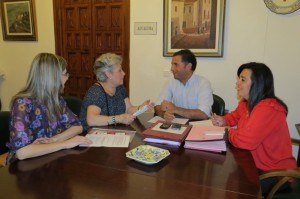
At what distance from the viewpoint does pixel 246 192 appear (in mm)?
1067

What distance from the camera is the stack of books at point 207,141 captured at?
1499mm

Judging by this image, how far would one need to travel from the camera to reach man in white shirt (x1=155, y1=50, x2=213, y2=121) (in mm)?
2375

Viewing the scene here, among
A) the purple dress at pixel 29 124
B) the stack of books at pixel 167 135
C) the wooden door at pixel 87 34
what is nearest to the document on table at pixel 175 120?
the stack of books at pixel 167 135

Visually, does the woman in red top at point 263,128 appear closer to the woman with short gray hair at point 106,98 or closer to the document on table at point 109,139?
the document on table at point 109,139

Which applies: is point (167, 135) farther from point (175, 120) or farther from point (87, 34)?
point (87, 34)

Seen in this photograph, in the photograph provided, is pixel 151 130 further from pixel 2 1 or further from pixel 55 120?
pixel 2 1

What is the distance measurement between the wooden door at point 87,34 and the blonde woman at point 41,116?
6.72 ft

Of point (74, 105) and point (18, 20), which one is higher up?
point (18, 20)

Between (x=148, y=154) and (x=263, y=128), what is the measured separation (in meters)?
0.72

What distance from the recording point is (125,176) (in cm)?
118

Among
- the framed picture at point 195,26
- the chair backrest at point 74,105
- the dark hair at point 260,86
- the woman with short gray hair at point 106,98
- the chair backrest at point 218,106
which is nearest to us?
the dark hair at point 260,86

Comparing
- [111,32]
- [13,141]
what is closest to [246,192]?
[13,141]

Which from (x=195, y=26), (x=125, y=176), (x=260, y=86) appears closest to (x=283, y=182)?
(x=260, y=86)

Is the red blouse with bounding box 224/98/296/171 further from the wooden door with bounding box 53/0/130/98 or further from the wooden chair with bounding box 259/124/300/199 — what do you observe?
the wooden door with bounding box 53/0/130/98
